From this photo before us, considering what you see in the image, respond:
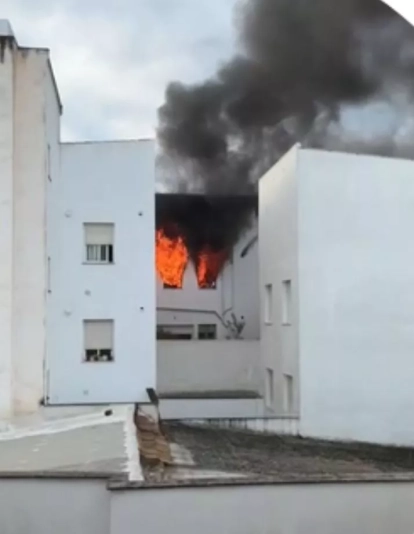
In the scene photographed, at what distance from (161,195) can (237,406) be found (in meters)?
8.21

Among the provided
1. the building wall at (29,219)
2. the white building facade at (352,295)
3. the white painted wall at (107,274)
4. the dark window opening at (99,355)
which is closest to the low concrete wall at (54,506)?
the building wall at (29,219)

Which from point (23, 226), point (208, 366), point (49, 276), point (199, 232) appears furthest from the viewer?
point (199, 232)

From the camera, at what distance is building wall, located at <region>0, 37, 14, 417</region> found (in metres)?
11.3

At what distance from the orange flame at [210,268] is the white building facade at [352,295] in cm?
708

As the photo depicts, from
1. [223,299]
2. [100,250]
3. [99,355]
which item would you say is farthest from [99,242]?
[223,299]

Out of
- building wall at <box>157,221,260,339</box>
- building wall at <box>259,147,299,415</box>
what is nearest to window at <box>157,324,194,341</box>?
building wall at <box>157,221,260,339</box>

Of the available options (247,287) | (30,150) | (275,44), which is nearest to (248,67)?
(275,44)

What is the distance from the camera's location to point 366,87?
78.2ft

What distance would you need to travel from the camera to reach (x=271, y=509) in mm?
5109

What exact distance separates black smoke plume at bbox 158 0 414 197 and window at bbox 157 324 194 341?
5.41 m

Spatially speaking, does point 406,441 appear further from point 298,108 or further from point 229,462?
point 298,108

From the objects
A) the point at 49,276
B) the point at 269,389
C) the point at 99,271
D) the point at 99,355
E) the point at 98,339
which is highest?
the point at 99,271

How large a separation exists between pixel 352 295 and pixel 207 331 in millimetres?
7603

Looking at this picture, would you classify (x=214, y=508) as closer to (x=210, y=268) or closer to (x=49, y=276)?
(x=49, y=276)
